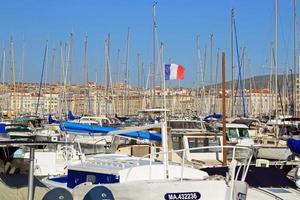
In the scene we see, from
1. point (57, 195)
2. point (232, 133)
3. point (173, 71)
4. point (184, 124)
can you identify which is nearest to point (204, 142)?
point (173, 71)

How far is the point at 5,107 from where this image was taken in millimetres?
60562

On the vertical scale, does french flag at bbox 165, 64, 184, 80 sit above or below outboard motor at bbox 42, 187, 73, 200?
above

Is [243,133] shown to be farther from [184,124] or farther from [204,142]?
[204,142]

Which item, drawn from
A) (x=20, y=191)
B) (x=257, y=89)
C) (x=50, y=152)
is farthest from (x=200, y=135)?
(x=257, y=89)

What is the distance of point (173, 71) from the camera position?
1484 centimetres

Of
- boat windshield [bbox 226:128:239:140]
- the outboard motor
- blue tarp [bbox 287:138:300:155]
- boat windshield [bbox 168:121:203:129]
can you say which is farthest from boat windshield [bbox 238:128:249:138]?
the outboard motor

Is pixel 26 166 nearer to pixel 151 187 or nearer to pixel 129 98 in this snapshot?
pixel 151 187

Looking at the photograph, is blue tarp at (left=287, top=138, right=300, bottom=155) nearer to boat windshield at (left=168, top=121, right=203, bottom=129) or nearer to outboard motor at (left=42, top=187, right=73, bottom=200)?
boat windshield at (left=168, top=121, right=203, bottom=129)

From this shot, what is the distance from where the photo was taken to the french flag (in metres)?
14.8

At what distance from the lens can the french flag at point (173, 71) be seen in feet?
48.5

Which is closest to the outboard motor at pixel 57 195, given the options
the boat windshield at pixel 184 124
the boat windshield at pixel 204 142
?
the boat windshield at pixel 204 142

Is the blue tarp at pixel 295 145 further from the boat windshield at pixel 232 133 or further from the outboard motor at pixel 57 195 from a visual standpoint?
the outboard motor at pixel 57 195

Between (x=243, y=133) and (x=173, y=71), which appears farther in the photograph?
(x=243, y=133)

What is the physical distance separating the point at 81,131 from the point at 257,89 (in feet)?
125
